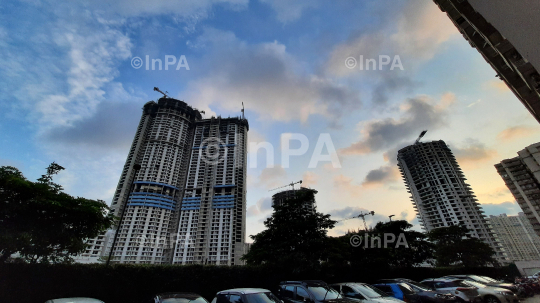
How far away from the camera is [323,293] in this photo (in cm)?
840

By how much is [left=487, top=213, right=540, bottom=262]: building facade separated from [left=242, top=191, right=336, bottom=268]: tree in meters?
164

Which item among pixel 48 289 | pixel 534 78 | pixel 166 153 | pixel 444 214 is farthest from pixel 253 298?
pixel 444 214

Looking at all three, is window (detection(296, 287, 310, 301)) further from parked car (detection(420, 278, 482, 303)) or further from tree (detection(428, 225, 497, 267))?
tree (detection(428, 225, 497, 267))

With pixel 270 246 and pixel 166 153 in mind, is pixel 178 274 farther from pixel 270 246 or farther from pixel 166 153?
pixel 166 153

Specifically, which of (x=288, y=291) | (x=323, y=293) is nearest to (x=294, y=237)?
(x=288, y=291)

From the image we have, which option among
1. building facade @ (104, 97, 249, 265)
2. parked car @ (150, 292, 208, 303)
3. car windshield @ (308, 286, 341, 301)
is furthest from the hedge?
building facade @ (104, 97, 249, 265)

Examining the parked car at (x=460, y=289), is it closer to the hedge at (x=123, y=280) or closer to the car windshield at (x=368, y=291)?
the car windshield at (x=368, y=291)

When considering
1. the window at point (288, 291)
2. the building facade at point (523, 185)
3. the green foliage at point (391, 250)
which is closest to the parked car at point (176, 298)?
the window at point (288, 291)

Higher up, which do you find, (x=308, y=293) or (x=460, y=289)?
(x=308, y=293)

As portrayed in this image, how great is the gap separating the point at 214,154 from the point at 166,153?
2259 cm

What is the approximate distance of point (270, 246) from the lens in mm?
15789

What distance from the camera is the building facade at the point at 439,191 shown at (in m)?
91.6

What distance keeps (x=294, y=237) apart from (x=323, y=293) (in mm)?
7438

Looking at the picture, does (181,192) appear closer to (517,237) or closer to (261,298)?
(261,298)
